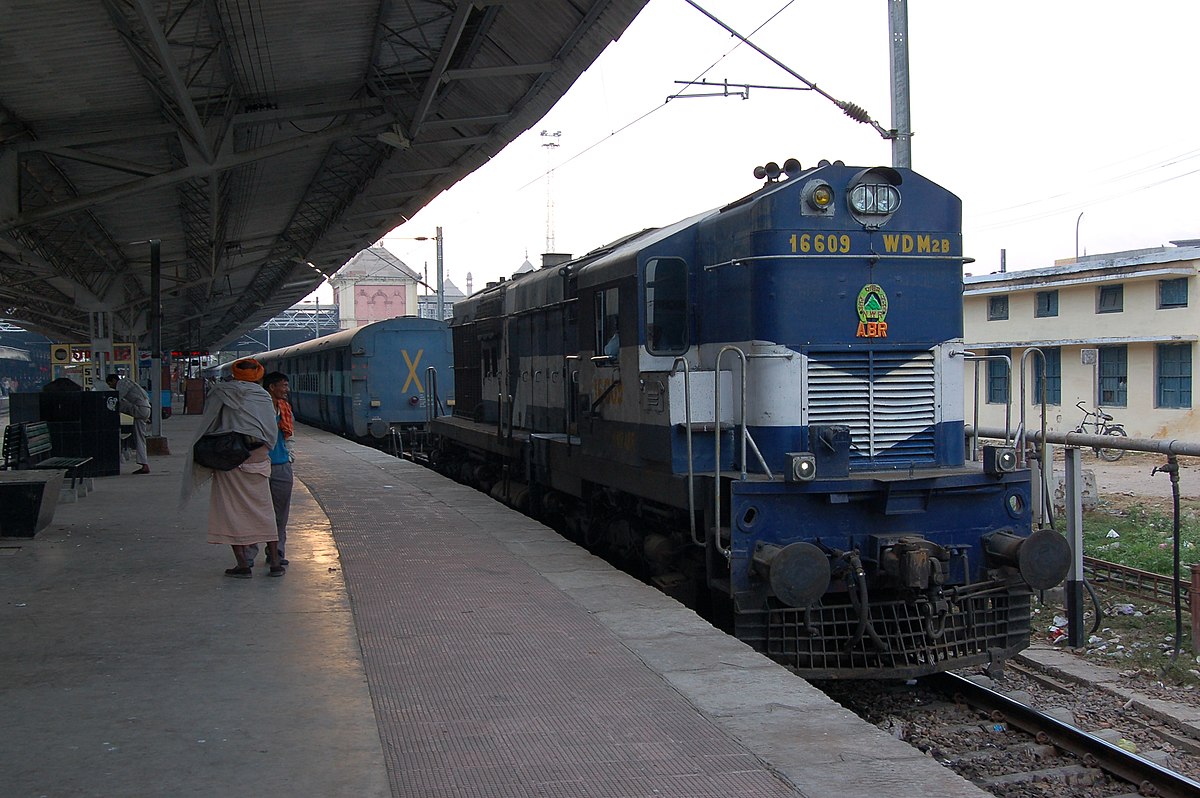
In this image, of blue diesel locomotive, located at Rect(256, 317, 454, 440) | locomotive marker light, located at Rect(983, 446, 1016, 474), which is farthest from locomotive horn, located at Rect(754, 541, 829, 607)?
blue diesel locomotive, located at Rect(256, 317, 454, 440)

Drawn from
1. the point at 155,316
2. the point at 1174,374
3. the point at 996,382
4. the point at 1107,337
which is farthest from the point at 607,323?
the point at 996,382

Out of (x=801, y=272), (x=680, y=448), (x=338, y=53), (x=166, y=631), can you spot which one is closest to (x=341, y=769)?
(x=166, y=631)

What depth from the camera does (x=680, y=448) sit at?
7.54 m

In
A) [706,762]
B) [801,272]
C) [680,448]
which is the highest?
[801,272]

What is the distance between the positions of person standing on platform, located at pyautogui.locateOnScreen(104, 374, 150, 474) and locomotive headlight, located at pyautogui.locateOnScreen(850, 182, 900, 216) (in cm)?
1278

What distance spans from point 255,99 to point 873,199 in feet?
31.7

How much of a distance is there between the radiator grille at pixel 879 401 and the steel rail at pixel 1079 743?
5.43 ft

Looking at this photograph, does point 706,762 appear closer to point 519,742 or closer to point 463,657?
point 519,742

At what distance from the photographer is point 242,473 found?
25.4 feet

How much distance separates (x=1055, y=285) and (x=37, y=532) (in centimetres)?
2786

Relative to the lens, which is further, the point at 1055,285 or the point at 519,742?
the point at 1055,285

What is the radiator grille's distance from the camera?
742 centimetres

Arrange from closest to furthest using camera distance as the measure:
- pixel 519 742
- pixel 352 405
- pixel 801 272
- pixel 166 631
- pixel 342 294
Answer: pixel 519 742 < pixel 166 631 < pixel 801 272 < pixel 352 405 < pixel 342 294

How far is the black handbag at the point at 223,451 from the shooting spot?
7531mm
